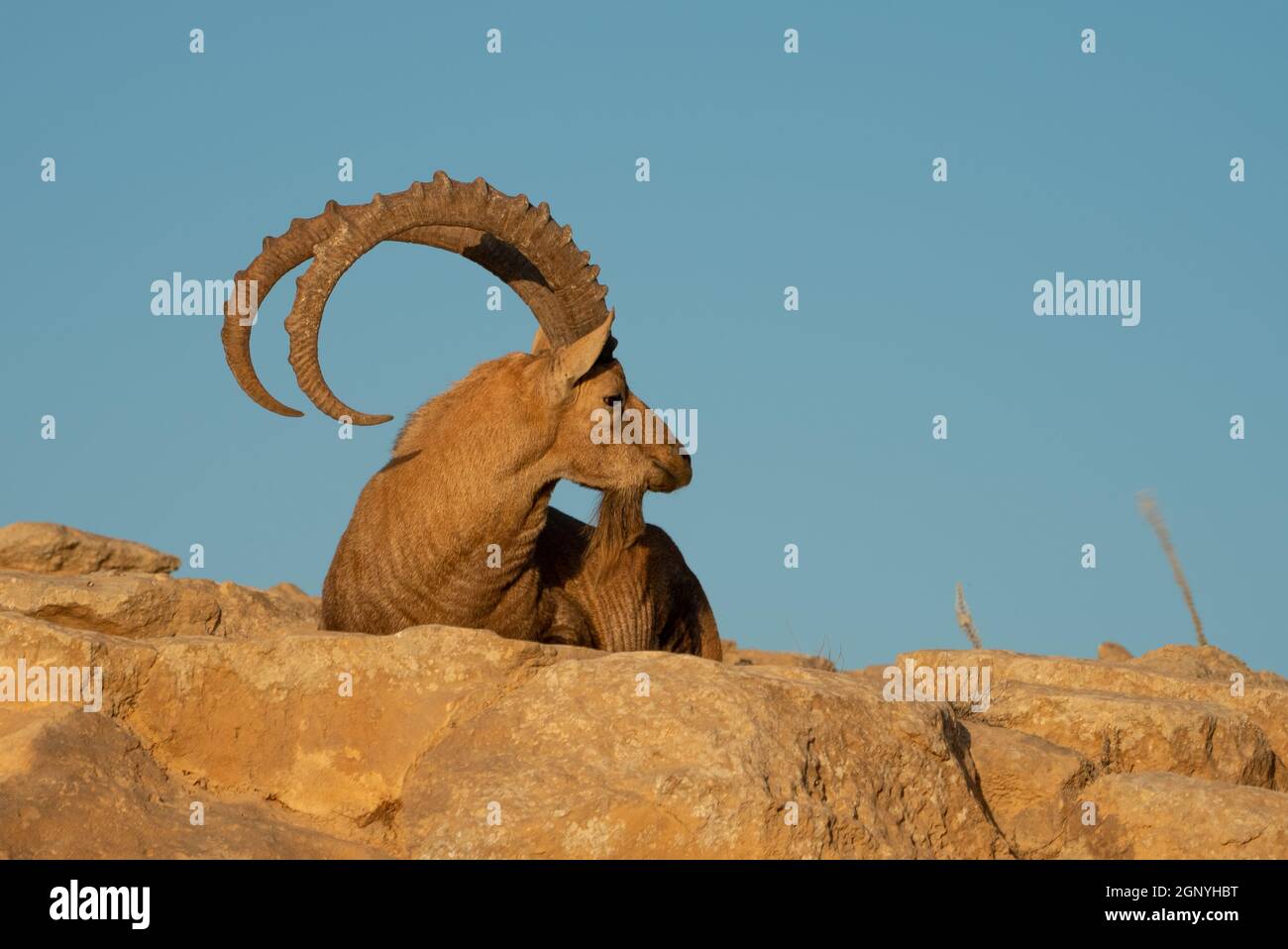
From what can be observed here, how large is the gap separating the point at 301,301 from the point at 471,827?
412cm

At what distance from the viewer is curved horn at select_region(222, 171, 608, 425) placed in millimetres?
9445

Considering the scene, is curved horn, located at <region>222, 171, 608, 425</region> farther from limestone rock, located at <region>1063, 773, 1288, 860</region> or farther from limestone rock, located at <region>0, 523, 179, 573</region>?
limestone rock, located at <region>0, 523, 179, 573</region>

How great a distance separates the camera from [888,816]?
6.57 meters

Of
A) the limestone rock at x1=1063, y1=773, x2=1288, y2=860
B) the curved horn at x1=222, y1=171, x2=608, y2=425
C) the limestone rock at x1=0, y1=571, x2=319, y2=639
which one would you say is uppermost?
the curved horn at x1=222, y1=171, x2=608, y2=425

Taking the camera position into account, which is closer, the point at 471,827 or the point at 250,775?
the point at 471,827

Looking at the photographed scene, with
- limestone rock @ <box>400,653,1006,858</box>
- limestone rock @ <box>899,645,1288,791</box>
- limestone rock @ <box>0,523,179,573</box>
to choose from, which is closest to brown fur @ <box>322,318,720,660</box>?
limestone rock @ <box>899,645,1288,791</box>

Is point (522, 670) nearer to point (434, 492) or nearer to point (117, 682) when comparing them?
point (117, 682)

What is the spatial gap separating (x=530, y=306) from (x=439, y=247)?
61 centimetres

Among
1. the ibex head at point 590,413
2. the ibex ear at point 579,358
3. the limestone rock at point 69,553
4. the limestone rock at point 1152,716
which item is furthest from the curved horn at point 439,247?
the limestone rock at point 69,553

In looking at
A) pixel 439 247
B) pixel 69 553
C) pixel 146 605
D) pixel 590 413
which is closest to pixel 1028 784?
pixel 590 413

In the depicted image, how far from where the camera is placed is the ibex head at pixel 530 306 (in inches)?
373

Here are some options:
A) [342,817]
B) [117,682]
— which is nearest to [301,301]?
[117,682]
